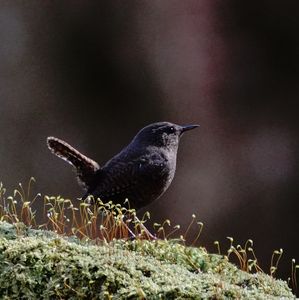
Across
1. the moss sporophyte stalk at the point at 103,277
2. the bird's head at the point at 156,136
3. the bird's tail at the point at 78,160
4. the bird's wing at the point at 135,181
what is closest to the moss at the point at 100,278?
the moss sporophyte stalk at the point at 103,277

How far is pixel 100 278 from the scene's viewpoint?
233 cm

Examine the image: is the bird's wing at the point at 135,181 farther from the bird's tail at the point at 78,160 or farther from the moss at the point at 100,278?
the moss at the point at 100,278

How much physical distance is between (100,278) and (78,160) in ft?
6.54

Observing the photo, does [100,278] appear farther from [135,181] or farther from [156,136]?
[156,136]

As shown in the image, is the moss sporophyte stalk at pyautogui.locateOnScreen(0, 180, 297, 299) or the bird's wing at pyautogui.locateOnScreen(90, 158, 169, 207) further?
the bird's wing at pyautogui.locateOnScreen(90, 158, 169, 207)

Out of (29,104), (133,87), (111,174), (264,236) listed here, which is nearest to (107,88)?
(133,87)

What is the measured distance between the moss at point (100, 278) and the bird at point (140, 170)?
1.29 metres

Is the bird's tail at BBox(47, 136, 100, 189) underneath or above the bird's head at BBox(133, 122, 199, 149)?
underneath

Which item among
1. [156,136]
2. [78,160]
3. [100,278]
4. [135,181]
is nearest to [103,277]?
[100,278]

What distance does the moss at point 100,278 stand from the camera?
2284mm

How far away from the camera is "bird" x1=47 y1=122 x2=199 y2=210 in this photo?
12.8ft

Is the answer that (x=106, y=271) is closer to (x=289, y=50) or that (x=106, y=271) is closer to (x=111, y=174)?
(x=111, y=174)

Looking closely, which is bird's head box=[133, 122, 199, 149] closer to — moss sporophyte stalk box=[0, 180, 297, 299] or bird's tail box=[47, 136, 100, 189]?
bird's tail box=[47, 136, 100, 189]

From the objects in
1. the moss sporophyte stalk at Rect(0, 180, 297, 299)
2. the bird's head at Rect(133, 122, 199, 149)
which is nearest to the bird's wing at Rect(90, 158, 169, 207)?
the bird's head at Rect(133, 122, 199, 149)
